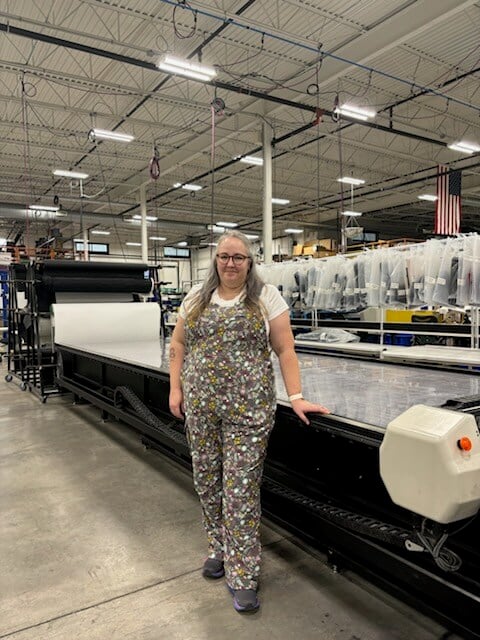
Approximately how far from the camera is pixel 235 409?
1.87m

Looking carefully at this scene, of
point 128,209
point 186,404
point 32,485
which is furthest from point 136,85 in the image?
point 128,209

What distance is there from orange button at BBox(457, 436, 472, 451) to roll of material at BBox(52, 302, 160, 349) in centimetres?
475

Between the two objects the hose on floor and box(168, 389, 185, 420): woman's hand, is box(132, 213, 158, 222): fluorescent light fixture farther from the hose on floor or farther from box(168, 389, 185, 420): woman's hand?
box(168, 389, 185, 420): woman's hand

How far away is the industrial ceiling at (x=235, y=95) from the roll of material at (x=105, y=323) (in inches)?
89.8

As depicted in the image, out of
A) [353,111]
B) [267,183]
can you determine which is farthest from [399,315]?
[267,183]

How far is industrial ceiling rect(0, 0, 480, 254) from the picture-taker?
6.24 meters

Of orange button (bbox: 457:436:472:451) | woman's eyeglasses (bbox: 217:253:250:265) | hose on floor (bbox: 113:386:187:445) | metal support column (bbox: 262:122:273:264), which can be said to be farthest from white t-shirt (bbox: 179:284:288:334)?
metal support column (bbox: 262:122:273:264)

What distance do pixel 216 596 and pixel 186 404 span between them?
2.77 ft

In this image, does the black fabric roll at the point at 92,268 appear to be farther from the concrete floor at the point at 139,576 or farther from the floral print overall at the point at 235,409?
the floral print overall at the point at 235,409

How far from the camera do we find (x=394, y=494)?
1.45 metres

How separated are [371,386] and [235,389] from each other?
91 cm

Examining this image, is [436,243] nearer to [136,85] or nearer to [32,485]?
[32,485]

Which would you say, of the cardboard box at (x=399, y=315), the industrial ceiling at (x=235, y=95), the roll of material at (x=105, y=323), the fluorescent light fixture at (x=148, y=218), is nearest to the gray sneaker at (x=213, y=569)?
the roll of material at (x=105, y=323)

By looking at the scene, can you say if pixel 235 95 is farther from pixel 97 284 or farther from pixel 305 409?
pixel 305 409
